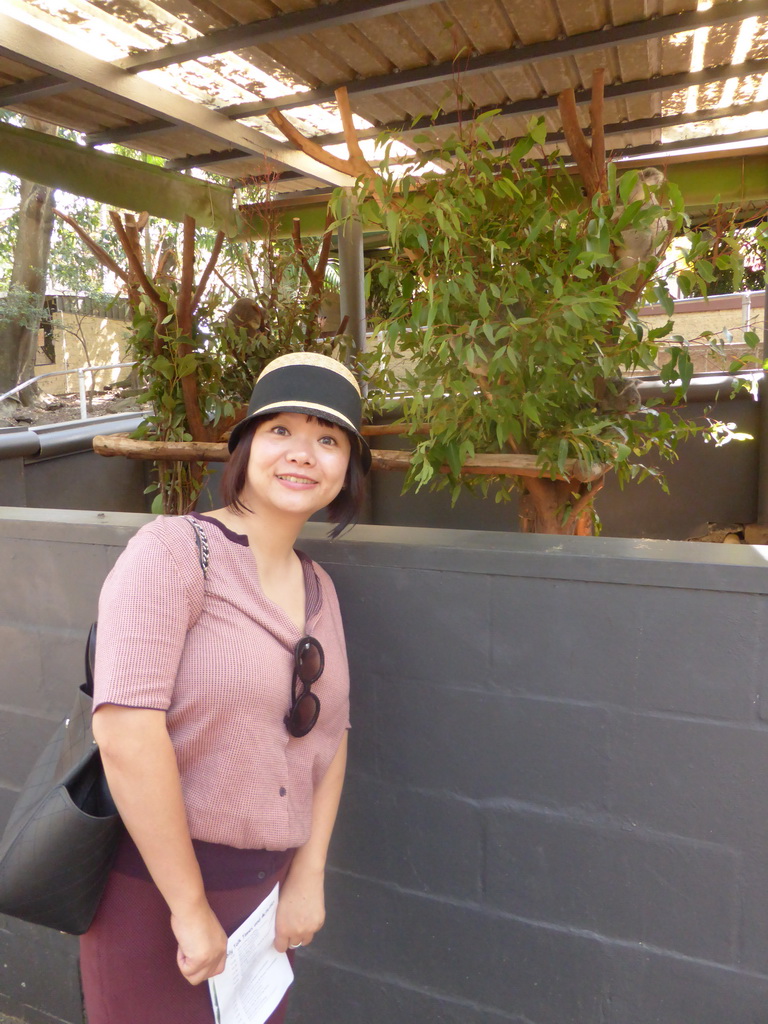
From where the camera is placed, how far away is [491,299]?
1565mm

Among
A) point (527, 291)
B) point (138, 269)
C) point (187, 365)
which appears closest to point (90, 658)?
point (527, 291)

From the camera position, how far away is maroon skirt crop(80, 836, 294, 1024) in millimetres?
1029

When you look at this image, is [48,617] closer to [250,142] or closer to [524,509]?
[524,509]

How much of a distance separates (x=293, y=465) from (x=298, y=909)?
2.08 ft

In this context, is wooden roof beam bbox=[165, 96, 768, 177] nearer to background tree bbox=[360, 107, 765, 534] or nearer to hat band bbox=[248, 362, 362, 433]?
background tree bbox=[360, 107, 765, 534]

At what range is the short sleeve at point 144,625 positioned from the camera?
89cm

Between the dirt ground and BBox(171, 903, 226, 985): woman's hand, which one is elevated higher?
the dirt ground

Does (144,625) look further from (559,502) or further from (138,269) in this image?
(138,269)

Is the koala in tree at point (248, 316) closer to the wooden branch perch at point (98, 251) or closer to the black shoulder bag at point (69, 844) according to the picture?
the wooden branch perch at point (98, 251)

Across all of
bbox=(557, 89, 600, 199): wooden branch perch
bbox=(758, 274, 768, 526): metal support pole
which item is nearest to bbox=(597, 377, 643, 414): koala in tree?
bbox=(557, 89, 600, 199): wooden branch perch

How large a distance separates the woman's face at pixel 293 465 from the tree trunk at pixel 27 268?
1105cm

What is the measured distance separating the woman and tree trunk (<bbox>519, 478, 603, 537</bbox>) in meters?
0.92

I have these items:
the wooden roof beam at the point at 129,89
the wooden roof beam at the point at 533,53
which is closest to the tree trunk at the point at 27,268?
the wooden roof beam at the point at 129,89

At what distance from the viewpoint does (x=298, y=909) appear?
1120 mm
